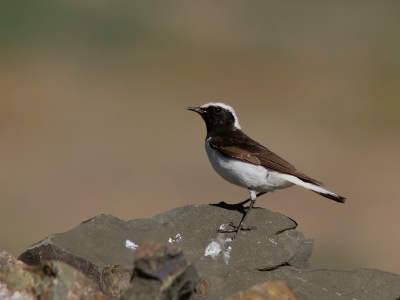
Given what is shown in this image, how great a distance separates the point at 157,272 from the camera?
5359 millimetres

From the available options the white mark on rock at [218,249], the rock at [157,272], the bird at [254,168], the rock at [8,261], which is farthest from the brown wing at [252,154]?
the rock at [157,272]

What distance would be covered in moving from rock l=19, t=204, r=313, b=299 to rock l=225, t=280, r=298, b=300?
5.04 ft

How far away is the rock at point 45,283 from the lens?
209 inches

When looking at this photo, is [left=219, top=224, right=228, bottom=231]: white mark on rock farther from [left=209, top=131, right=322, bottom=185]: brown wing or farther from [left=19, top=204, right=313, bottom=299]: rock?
[left=209, top=131, right=322, bottom=185]: brown wing

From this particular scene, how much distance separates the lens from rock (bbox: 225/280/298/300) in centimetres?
550

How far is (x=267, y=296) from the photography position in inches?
220

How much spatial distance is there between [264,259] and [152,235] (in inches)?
56.5

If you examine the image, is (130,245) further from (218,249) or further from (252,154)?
(252,154)

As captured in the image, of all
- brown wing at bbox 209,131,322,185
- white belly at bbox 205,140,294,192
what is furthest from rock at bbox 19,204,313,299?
brown wing at bbox 209,131,322,185

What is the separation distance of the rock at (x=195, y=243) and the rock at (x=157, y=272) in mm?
1666

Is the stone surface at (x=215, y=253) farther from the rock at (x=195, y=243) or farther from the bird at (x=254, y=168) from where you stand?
the bird at (x=254, y=168)

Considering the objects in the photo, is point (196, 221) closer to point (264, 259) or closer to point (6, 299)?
point (264, 259)

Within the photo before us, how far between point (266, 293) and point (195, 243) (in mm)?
2797

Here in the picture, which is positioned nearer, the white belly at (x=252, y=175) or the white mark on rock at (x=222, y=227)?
the white mark on rock at (x=222, y=227)
